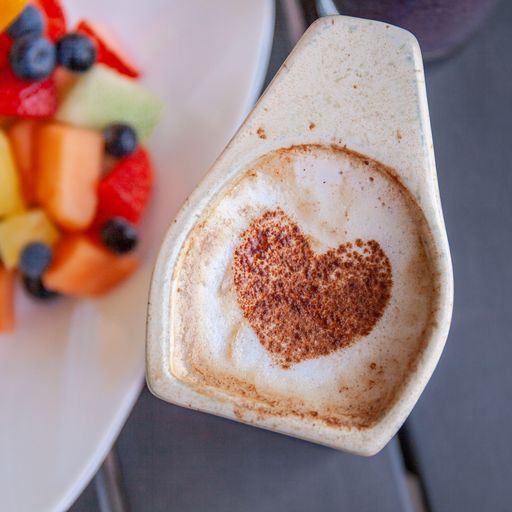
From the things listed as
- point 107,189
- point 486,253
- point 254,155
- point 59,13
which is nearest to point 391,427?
point 254,155

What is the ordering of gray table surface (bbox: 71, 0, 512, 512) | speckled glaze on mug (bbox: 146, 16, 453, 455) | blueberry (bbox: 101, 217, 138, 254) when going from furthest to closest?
blueberry (bbox: 101, 217, 138, 254) → gray table surface (bbox: 71, 0, 512, 512) → speckled glaze on mug (bbox: 146, 16, 453, 455)

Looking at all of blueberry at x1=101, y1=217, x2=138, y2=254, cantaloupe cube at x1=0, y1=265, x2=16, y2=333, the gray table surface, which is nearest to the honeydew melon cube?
blueberry at x1=101, y1=217, x2=138, y2=254

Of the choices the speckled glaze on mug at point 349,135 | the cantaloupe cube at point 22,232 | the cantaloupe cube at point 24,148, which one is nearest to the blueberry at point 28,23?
the cantaloupe cube at point 24,148

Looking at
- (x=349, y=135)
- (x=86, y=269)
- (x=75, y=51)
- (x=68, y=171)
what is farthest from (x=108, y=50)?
(x=349, y=135)

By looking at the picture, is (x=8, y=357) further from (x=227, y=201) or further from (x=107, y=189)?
(x=227, y=201)

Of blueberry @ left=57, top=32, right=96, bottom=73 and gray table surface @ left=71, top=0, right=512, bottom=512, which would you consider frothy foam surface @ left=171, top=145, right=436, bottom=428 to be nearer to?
gray table surface @ left=71, top=0, right=512, bottom=512

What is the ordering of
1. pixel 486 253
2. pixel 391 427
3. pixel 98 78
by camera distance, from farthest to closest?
1. pixel 98 78
2. pixel 486 253
3. pixel 391 427

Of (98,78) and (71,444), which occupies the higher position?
(98,78)
